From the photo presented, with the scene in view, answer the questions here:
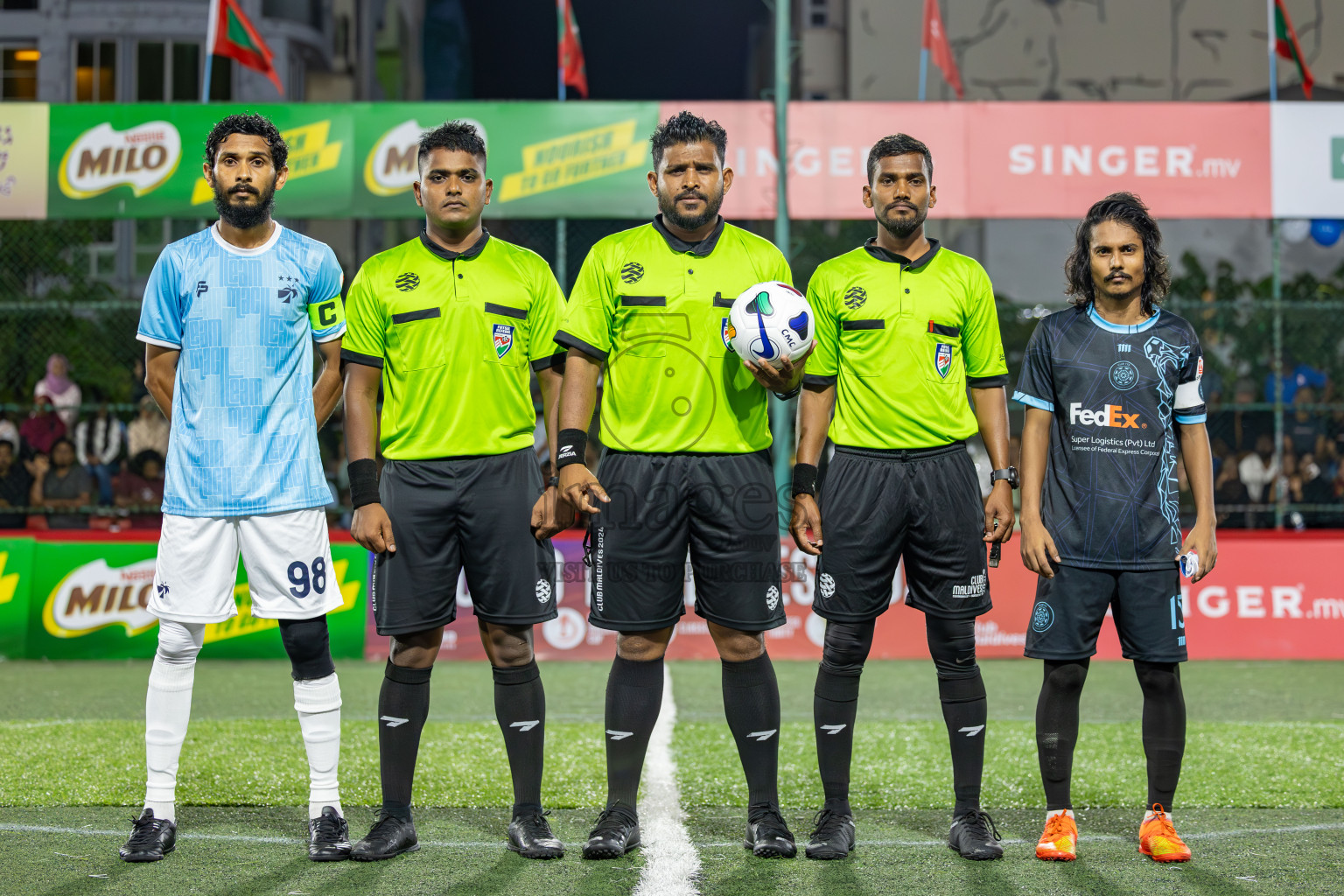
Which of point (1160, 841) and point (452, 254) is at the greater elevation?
point (452, 254)

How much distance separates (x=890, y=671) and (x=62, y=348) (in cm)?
833

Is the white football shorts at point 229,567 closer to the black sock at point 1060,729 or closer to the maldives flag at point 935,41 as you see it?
the black sock at point 1060,729

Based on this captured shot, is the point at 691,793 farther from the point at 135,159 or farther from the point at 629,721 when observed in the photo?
the point at 135,159

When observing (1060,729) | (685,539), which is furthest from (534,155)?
(1060,729)

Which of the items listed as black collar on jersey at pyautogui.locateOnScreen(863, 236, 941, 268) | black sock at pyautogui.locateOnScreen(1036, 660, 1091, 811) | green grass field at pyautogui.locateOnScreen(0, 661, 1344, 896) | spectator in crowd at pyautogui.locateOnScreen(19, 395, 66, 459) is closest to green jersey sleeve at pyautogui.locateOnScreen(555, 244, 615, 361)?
black collar on jersey at pyautogui.locateOnScreen(863, 236, 941, 268)

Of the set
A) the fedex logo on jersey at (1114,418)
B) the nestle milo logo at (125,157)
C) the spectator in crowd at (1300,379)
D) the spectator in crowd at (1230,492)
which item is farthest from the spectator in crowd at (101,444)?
the spectator in crowd at (1300,379)

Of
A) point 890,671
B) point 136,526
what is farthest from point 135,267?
point 890,671

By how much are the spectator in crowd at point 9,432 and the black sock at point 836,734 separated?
30.7 ft

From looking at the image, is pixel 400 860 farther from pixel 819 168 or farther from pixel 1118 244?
pixel 819 168

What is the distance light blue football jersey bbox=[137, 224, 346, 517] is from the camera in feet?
12.6

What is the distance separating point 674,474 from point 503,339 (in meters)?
0.71

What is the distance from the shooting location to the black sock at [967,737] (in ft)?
13.2

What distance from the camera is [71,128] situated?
35.6 feet

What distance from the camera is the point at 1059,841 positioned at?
3.85m
